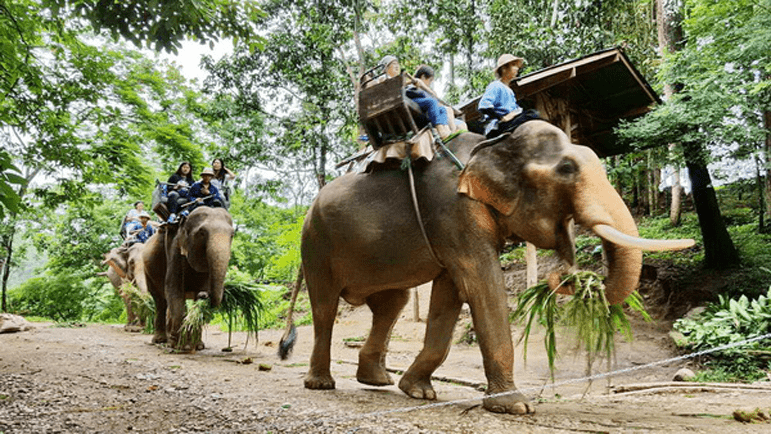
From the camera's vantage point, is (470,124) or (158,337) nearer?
(470,124)

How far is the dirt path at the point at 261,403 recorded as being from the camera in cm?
313

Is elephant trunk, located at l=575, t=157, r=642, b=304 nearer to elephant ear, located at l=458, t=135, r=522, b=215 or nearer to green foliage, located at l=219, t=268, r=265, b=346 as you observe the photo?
elephant ear, located at l=458, t=135, r=522, b=215

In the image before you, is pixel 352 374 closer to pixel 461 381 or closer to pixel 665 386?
pixel 461 381

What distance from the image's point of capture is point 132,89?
30.5 feet

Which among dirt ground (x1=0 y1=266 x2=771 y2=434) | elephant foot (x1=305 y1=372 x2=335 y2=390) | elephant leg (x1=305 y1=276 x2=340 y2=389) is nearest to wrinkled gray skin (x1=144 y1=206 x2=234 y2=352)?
dirt ground (x1=0 y1=266 x2=771 y2=434)

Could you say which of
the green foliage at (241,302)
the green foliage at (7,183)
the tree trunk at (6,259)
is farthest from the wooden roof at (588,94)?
the tree trunk at (6,259)

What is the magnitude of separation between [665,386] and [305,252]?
3.96 m

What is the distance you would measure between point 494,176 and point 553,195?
1.45 ft

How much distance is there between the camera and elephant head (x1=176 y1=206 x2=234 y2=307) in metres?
7.08

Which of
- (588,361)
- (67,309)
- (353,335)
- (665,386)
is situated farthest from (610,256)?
(67,309)

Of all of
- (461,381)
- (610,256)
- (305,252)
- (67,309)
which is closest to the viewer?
(610,256)

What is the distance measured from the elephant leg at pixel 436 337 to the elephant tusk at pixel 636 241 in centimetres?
139

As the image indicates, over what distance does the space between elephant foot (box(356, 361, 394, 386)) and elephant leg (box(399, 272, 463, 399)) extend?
61 centimetres

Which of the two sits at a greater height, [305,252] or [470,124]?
[470,124]
